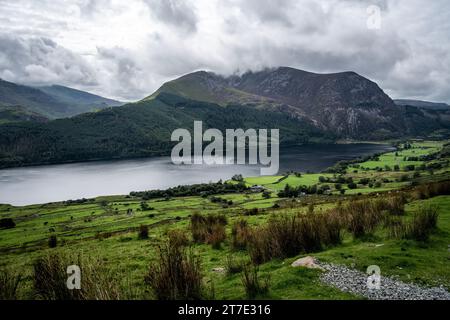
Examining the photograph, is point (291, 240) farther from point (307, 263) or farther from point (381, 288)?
point (381, 288)

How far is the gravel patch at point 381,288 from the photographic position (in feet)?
31.3

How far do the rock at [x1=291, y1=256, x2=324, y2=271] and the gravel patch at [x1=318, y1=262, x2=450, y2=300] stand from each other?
1.75 feet

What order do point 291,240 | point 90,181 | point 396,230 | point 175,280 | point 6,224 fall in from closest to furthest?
point 175,280
point 291,240
point 396,230
point 6,224
point 90,181

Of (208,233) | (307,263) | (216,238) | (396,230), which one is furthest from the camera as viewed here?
(208,233)

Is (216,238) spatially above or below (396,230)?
below

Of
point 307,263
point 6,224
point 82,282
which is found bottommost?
point 6,224

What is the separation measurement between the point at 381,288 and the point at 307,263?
2.87m

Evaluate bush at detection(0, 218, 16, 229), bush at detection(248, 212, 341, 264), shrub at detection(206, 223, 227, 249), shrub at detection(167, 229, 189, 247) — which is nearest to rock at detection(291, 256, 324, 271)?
bush at detection(248, 212, 341, 264)

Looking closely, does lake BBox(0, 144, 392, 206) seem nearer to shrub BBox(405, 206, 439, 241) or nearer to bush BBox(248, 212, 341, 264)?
bush BBox(248, 212, 341, 264)

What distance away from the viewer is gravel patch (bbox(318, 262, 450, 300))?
9539 mm

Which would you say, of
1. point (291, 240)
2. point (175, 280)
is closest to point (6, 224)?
point (291, 240)

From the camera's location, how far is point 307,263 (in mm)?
12383

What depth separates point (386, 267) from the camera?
12078mm
